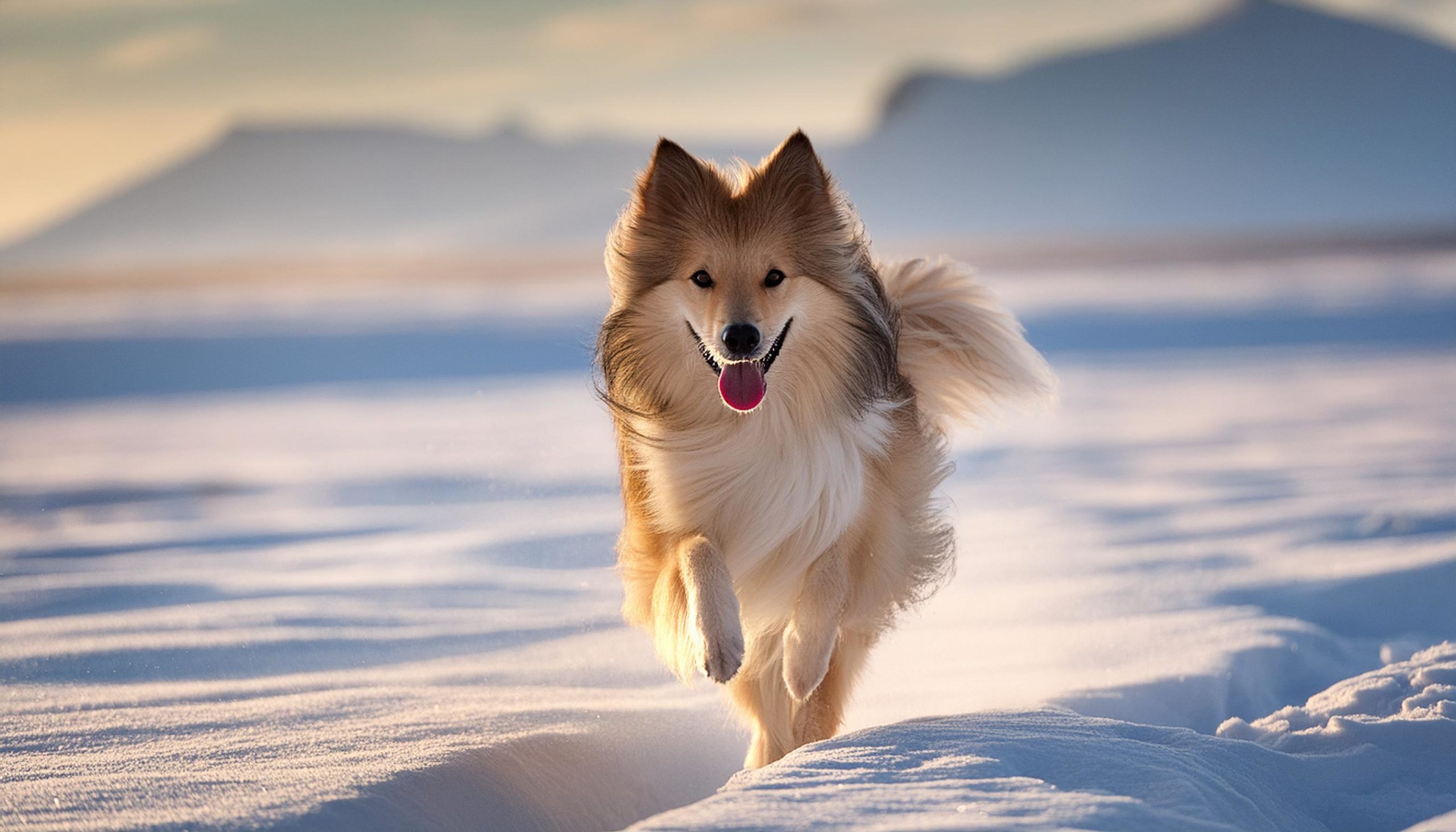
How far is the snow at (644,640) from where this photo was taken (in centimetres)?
264

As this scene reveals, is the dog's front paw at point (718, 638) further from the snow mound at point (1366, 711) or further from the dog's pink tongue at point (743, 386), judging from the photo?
the snow mound at point (1366, 711)

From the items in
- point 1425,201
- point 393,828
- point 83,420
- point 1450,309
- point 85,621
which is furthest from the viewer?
point 1425,201

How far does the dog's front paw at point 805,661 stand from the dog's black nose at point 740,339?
742 millimetres

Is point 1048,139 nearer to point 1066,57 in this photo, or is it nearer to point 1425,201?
point 1066,57

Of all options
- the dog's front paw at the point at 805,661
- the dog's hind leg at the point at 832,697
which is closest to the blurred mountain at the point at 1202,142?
the dog's hind leg at the point at 832,697

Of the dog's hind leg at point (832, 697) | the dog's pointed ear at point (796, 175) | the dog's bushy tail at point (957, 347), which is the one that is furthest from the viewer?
the dog's bushy tail at point (957, 347)

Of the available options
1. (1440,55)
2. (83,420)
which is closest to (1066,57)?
(1440,55)

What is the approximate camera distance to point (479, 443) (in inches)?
349

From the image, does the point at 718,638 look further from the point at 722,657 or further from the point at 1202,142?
the point at 1202,142

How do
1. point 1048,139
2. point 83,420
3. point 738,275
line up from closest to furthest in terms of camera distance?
1. point 738,275
2. point 83,420
3. point 1048,139

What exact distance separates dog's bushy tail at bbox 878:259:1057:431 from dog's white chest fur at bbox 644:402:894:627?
0.50 meters

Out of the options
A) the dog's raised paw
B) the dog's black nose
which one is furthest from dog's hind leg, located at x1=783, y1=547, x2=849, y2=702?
the dog's black nose

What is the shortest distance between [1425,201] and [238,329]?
232 feet

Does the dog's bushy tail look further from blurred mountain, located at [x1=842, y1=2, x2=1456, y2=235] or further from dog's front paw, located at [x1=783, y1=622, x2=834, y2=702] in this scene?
blurred mountain, located at [x1=842, y1=2, x2=1456, y2=235]
